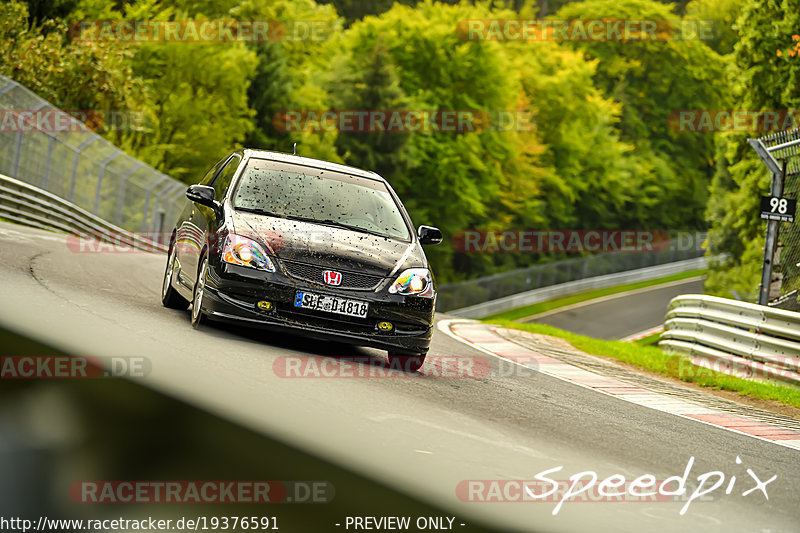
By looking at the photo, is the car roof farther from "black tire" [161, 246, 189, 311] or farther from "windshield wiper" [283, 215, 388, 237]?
"black tire" [161, 246, 189, 311]

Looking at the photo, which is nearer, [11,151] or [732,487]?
[732,487]

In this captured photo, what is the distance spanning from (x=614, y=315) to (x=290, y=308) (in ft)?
143

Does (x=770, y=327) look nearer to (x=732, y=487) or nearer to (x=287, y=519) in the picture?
(x=732, y=487)

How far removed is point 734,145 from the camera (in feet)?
105

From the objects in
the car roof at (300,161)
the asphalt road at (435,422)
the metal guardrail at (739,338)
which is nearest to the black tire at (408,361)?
the asphalt road at (435,422)

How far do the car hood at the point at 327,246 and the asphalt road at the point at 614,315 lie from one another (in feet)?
116

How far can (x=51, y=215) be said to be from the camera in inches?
944

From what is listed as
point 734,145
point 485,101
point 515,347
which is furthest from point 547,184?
point 515,347

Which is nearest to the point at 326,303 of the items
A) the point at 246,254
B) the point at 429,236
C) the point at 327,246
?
the point at 327,246

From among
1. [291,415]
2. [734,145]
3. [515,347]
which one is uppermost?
[734,145]

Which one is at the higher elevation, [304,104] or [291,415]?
[304,104]

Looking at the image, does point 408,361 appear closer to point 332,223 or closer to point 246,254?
point 332,223

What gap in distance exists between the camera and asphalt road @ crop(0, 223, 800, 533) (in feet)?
16.9

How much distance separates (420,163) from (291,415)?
43848 millimetres
